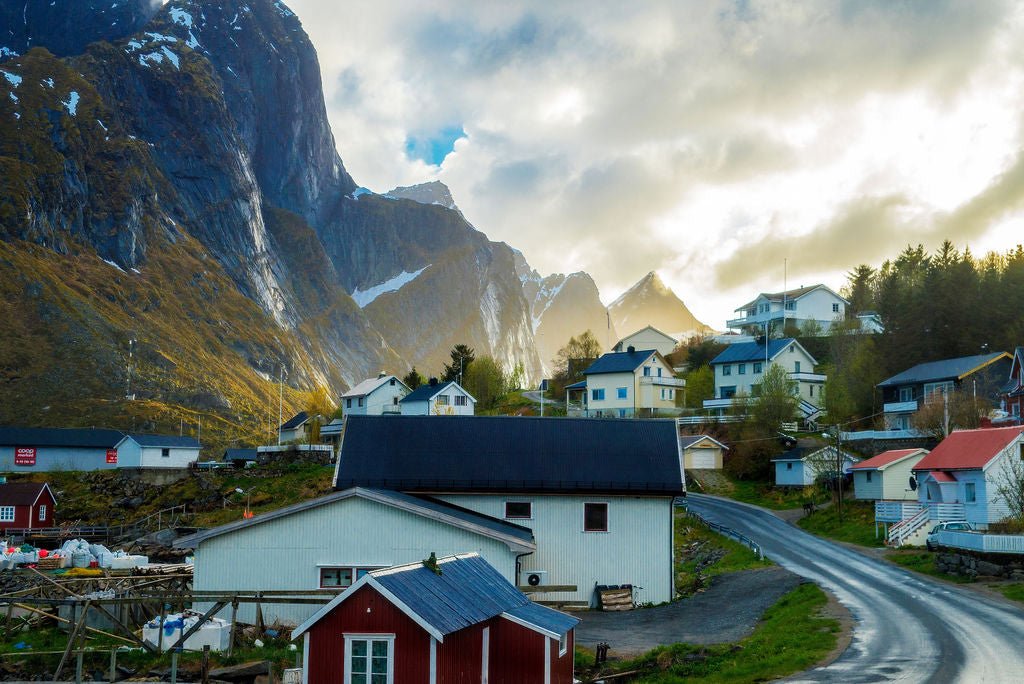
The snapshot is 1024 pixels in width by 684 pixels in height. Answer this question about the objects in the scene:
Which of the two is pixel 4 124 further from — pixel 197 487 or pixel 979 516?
pixel 979 516

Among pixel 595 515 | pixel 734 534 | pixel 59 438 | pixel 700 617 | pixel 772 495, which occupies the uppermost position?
pixel 59 438

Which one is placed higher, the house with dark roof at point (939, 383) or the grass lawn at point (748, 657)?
the house with dark roof at point (939, 383)

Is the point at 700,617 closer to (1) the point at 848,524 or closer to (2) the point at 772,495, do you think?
(1) the point at 848,524

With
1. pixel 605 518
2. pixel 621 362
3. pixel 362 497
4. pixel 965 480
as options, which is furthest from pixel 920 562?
pixel 621 362

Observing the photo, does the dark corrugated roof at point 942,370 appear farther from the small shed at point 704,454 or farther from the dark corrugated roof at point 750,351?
the small shed at point 704,454

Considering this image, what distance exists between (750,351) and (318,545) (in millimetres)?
66162

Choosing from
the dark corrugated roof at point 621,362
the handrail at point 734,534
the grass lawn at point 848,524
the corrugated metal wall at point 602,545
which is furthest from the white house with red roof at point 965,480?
the dark corrugated roof at point 621,362

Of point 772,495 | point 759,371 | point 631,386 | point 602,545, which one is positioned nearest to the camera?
point 602,545

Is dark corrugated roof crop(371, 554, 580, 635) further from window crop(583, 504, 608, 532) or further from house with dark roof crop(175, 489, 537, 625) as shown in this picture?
window crop(583, 504, 608, 532)

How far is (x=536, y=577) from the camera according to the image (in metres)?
36.6

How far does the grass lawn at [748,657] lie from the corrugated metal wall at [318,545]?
24.6ft

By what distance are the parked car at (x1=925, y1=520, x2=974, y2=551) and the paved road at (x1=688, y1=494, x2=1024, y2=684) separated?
2.25 meters

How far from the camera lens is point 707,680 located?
74.6ft

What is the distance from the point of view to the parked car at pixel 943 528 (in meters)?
40.4
